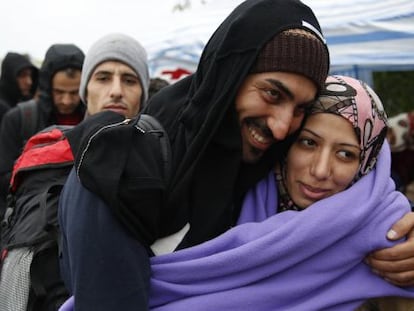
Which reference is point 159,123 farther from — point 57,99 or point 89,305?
point 57,99

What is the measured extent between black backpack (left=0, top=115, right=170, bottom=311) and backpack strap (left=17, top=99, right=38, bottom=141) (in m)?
1.10

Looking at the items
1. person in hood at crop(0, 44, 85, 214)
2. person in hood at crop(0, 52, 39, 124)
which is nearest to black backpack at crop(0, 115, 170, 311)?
person in hood at crop(0, 44, 85, 214)

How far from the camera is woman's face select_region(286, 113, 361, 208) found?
4.89ft

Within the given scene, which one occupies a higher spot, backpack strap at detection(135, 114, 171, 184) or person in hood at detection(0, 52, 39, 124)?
backpack strap at detection(135, 114, 171, 184)

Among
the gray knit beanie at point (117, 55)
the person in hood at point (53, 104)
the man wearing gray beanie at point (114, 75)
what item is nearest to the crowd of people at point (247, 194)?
the man wearing gray beanie at point (114, 75)

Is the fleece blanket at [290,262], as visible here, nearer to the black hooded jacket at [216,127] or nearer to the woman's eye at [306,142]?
the black hooded jacket at [216,127]

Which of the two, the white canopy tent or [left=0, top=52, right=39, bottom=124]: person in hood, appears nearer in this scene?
the white canopy tent

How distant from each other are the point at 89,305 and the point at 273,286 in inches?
19.2

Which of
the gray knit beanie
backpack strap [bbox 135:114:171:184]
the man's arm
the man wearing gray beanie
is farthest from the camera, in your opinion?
the gray knit beanie

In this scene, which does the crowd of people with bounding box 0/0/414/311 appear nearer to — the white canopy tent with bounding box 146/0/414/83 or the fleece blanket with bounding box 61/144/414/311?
the fleece blanket with bounding box 61/144/414/311

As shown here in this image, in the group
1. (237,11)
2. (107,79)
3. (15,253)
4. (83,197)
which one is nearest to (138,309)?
(83,197)

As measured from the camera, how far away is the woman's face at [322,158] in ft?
4.89

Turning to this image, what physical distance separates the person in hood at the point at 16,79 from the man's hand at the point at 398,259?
421cm

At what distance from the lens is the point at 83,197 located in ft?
3.94
